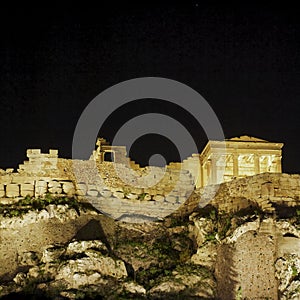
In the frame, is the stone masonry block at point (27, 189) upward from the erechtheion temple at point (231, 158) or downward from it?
downward

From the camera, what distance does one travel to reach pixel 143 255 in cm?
5244

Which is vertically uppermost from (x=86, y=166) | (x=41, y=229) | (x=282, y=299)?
(x=86, y=166)

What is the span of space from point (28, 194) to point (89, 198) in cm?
363

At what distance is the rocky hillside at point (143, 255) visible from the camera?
49156mm

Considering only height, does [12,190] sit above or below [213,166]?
below

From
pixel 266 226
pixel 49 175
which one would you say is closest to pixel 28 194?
pixel 49 175

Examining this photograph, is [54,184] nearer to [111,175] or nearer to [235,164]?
[111,175]

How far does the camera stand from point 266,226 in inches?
2039

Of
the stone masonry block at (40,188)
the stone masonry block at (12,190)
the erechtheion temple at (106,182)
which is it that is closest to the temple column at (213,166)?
the erechtheion temple at (106,182)

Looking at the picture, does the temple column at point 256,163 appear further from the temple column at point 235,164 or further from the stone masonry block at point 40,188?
the stone masonry block at point 40,188

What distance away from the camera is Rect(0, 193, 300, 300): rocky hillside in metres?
49.2

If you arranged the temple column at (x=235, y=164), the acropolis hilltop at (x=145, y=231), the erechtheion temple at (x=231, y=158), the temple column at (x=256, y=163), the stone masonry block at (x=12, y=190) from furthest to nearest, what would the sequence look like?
the temple column at (x=256, y=163) → the temple column at (x=235, y=164) → the erechtheion temple at (x=231, y=158) → the stone masonry block at (x=12, y=190) → the acropolis hilltop at (x=145, y=231)

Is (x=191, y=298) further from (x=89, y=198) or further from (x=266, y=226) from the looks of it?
(x=89, y=198)

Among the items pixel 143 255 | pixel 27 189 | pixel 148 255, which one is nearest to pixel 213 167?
pixel 148 255
